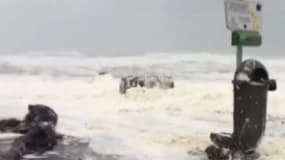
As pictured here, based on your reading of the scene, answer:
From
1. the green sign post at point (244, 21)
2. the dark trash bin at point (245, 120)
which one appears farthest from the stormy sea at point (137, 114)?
the green sign post at point (244, 21)

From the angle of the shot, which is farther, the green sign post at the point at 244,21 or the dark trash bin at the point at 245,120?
the green sign post at the point at 244,21

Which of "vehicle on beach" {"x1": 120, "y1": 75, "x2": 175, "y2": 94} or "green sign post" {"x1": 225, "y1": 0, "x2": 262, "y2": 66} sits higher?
"green sign post" {"x1": 225, "y1": 0, "x2": 262, "y2": 66}

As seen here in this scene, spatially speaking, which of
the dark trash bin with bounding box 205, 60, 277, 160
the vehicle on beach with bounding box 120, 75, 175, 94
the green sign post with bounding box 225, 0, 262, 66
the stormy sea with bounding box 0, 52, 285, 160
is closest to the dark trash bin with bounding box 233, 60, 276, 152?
the dark trash bin with bounding box 205, 60, 277, 160

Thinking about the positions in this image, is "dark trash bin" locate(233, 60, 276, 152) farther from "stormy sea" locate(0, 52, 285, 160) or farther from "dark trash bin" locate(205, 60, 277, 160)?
"stormy sea" locate(0, 52, 285, 160)

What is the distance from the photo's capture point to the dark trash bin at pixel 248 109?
810 centimetres

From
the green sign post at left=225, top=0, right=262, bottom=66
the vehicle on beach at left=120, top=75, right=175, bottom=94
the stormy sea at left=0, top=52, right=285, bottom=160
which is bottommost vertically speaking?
the stormy sea at left=0, top=52, right=285, bottom=160

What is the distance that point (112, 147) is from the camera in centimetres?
845

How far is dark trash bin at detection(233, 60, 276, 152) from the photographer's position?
810 centimetres

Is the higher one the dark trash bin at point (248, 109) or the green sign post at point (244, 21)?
the green sign post at point (244, 21)

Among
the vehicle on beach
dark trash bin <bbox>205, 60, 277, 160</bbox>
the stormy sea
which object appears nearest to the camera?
dark trash bin <bbox>205, 60, 277, 160</bbox>

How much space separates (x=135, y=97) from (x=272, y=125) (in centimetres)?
391

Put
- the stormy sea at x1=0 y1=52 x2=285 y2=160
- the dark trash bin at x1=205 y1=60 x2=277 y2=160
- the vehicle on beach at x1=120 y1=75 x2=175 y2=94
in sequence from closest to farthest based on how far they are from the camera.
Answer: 1. the dark trash bin at x1=205 y1=60 x2=277 y2=160
2. the stormy sea at x1=0 y1=52 x2=285 y2=160
3. the vehicle on beach at x1=120 y1=75 x2=175 y2=94

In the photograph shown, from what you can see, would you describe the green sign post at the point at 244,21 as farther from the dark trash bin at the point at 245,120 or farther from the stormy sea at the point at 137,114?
the stormy sea at the point at 137,114

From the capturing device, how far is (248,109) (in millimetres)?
8141
